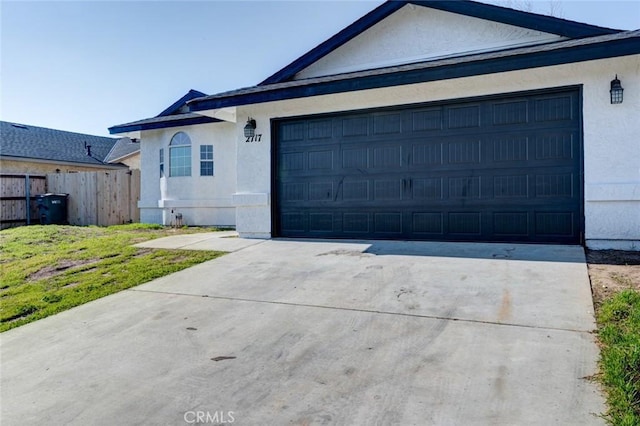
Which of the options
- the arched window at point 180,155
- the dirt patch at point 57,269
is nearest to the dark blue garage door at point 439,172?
the dirt patch at point 57,269

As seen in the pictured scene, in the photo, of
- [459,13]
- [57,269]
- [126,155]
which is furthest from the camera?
[126,155]

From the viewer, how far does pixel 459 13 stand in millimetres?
8086

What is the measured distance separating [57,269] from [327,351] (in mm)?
A: 5896

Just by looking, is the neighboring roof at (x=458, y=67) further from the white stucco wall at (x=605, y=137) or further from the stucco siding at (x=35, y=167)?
the stucco siding at (x=35, y=167)

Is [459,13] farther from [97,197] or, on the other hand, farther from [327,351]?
[97,197]

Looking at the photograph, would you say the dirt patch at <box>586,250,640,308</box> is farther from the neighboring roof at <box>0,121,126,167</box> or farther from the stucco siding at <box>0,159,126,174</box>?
the neighboring roof at <box>0,121,126,167</box>

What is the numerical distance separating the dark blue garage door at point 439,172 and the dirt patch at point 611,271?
2.60ft

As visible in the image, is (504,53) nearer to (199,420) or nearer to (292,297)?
(292,297)

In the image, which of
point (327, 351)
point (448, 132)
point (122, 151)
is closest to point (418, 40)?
point (448, 132)

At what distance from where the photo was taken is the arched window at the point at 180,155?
42.9 ft

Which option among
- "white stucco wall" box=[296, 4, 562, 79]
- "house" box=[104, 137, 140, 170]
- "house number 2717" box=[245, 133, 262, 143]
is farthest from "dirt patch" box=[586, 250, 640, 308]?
"house" box=[104, 137, 140, 170]

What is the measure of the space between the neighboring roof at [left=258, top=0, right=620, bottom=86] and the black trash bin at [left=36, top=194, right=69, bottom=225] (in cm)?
1030

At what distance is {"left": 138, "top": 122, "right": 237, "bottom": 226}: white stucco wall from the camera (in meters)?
12.6

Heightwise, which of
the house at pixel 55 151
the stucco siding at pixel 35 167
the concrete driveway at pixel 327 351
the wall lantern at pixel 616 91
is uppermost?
the house at pixel 55 151
